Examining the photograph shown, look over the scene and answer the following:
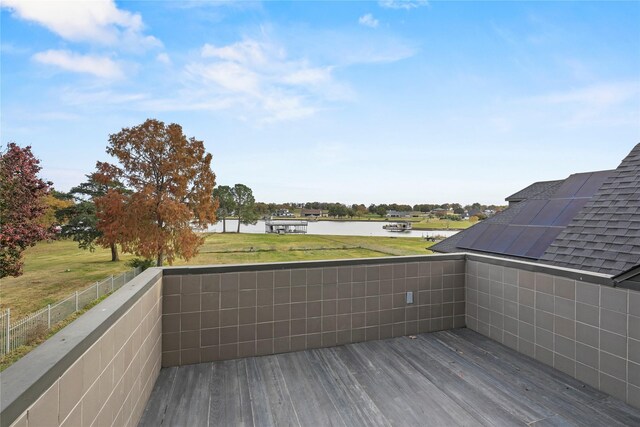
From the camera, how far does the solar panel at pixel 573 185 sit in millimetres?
5312

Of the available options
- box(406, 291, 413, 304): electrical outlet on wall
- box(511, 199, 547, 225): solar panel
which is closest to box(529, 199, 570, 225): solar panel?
box(511, 199, 547, 225): solar panel

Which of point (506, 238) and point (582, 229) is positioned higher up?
point (582, 229)

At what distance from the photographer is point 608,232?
136 inches

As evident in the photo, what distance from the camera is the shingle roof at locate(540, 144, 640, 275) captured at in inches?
122

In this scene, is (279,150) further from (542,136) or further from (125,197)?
(542,136)

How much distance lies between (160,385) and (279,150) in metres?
12.4

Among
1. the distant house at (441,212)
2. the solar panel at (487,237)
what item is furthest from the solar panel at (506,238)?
the distant house at (441,212)

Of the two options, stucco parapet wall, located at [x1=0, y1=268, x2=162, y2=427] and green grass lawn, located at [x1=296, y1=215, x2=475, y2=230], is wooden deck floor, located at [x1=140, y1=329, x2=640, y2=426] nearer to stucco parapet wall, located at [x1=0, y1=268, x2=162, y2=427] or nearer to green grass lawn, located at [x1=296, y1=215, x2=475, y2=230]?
stucco parapet wall, located at [x1=0, y1=268, x2=162, y2=427]

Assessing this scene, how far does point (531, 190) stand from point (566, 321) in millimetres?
6844

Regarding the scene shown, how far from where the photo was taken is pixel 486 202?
1240 cm

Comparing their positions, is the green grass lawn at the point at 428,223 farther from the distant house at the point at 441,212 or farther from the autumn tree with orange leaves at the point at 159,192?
the autumn tree with orange leaves at the point at 159,192

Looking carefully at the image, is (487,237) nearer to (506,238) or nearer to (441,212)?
(506,238)

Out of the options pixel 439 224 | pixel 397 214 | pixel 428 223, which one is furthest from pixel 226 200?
pixel 439 224

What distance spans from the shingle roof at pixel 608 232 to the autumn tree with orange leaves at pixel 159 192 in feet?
33.9
